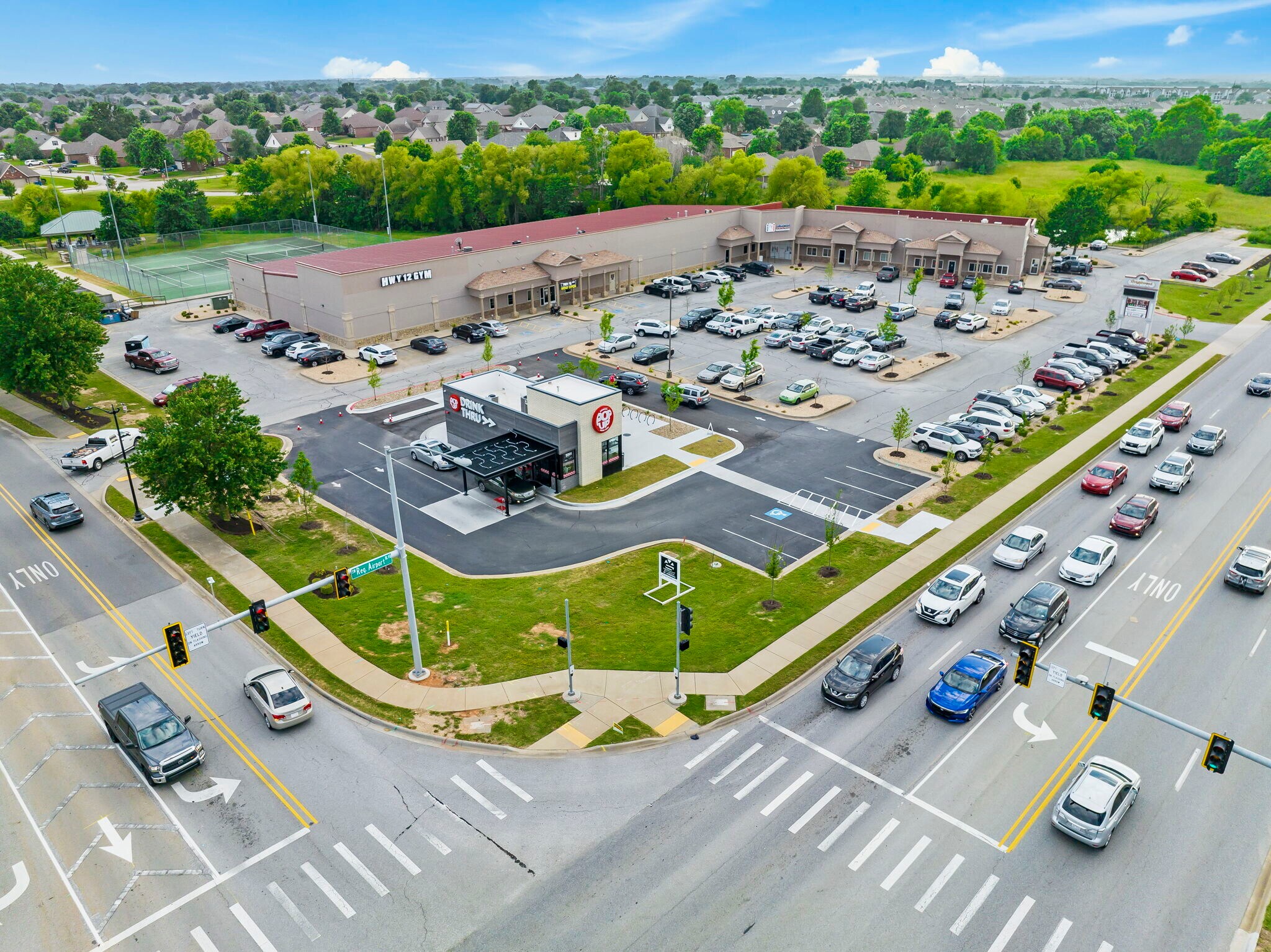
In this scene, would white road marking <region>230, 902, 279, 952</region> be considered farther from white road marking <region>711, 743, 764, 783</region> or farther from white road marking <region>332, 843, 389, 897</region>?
white road marking <region>711, 743, 764, 783</region>

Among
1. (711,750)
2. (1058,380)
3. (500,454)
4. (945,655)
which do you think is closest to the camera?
(711,750)

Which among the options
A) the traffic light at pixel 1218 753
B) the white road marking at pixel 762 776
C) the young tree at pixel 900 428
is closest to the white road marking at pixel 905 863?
the white road marking at pixel 762 776

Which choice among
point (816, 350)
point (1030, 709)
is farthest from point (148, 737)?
point (816, 350)

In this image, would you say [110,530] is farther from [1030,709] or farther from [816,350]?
[816,350]

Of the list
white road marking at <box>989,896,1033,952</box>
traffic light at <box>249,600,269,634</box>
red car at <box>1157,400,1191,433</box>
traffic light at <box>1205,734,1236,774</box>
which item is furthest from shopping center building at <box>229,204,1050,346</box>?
traffic light at <box>1205,734,1236,774</box>

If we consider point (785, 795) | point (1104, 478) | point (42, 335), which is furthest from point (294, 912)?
point (42, 335)

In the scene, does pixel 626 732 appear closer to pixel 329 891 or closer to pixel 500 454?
pixel 329 891
